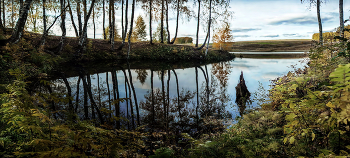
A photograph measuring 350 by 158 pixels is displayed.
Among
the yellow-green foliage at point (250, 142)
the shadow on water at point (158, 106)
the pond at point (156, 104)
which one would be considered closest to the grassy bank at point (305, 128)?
the yellow-green foliage at point (250, 142)

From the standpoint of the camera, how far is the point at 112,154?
197 cm

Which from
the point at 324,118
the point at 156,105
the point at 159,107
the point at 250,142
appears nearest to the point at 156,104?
→ the point at 156,105

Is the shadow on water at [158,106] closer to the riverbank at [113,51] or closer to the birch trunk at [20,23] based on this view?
the birch trunk at [20,23]

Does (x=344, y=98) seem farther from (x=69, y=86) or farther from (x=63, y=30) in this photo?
(x=63, y=30)

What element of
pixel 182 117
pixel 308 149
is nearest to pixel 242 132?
pixel 308 149

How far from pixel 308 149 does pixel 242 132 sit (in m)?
1.82

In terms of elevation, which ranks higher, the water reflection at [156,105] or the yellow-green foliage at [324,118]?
the yellow-green foliage at [324,118]

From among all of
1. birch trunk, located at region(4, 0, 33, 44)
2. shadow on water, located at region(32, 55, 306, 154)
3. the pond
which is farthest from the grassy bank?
birch trunk, located at region(4, 0, 33, 44)

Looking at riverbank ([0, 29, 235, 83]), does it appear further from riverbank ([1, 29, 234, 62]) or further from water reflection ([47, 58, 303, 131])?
water reflection ([47, 58, 303, 131])

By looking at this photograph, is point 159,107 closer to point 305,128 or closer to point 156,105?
point 156,105

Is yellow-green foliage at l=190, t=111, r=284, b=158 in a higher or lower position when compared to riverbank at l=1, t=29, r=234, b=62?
lower

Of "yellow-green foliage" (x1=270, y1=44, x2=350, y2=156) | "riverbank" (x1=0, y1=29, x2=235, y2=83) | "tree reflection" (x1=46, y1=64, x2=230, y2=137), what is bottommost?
"tree reflection" (x1=46, y1=64, x2=230, y2=137)

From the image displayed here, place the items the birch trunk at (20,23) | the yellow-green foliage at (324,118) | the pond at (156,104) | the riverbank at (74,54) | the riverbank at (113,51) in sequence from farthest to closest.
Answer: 1. the riverbank at (113,51)
2. the riverbank at (74,54)
3. the birch trunk at (20,23)
4. the pond at (156,104)
5. the yellow-green foliage at (324,118)

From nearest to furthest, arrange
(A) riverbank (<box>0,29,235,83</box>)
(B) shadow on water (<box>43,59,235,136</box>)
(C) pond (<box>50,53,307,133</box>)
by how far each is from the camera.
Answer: (B) shadow on water (<box>43,59,235,136</box>) < (C) pond (<box>50,53,307,133</box>) < (A) riverbank (<box>0,29,235,83</box>)
